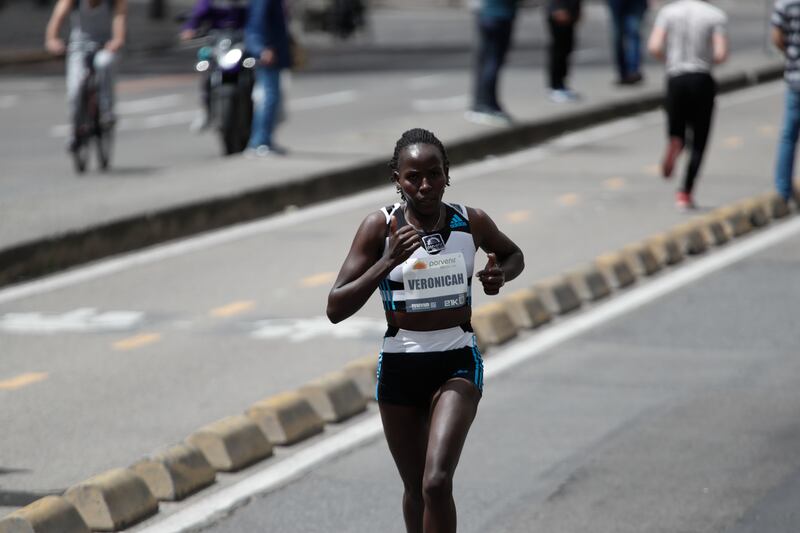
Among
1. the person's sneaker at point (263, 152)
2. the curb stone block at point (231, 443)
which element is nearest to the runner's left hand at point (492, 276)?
the curb stone block at point (231, 443)

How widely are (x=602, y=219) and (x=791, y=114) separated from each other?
1.59m

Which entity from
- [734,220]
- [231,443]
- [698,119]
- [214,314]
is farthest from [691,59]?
[231,443]

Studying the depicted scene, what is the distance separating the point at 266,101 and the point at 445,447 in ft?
34.7

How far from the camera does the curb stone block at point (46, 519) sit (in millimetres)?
5758

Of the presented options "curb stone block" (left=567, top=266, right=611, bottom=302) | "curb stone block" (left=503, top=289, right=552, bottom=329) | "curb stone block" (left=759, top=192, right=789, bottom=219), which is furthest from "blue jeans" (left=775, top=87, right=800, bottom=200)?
"curb stone block" (left=503, top=289, right=552, bottom=329)

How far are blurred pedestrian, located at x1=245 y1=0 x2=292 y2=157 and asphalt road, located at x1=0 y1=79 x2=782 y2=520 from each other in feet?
4.11

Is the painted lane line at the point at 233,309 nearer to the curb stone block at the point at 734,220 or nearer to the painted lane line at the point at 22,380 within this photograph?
the painted lane line at the point at 22,380

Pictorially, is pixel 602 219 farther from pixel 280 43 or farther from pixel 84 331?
pixel 84 331

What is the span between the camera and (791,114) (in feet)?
43.6

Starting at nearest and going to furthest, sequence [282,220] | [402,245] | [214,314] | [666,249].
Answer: [402,245] < [214,314] < [666,249] < [282,220]

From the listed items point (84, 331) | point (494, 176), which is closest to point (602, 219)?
point (494, 176)

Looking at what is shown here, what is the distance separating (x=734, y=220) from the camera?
12797mm

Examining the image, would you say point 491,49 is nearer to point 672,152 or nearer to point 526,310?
point 672,152

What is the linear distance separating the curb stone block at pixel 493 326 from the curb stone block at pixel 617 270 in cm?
149
